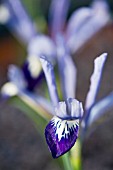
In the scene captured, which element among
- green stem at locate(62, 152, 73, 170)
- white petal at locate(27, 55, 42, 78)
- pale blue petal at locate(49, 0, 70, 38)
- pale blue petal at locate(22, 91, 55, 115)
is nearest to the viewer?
green stem at locate(62, 152, 73, 170)

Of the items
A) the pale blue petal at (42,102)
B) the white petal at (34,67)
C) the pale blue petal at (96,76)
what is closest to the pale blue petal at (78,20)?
the white petal at (34,67)

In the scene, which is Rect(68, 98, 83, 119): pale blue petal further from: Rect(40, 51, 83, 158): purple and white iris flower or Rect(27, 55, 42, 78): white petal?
Rect(27, 55, 42, 78): white petal

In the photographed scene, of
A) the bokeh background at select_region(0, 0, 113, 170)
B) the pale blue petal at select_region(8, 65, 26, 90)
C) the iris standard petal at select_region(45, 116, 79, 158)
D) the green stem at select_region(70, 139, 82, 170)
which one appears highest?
the iris standard petal at select_region(45, 116, 79, 158)

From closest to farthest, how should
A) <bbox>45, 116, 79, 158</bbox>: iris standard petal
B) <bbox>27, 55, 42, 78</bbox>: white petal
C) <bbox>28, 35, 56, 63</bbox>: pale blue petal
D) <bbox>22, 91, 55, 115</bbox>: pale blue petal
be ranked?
1. <bbox>45, 116, 79, 158</bbox>: iris standard petal
2. <bbox>22, 91, 55, 115</bbox>: pale blue petal
3. <bbox>27, 55, 42, 78</bbox>: white petal
4. <bbox>28, 35, 56, 63</bbox>: pale blue petal

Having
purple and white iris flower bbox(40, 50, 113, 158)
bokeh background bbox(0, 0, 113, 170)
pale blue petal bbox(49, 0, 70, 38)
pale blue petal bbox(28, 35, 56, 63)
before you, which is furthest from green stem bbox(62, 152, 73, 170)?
pale blue petal bbox(49, 0, 70, 38)

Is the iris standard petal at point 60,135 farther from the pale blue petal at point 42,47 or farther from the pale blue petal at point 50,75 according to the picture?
the pale blue petal at point 42,47

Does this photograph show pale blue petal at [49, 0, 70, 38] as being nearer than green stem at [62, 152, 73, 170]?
No

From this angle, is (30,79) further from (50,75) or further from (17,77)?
(50,75)

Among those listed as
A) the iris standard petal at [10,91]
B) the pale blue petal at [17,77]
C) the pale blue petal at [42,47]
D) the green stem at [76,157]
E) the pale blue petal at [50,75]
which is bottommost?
the green stem at [76,157]
